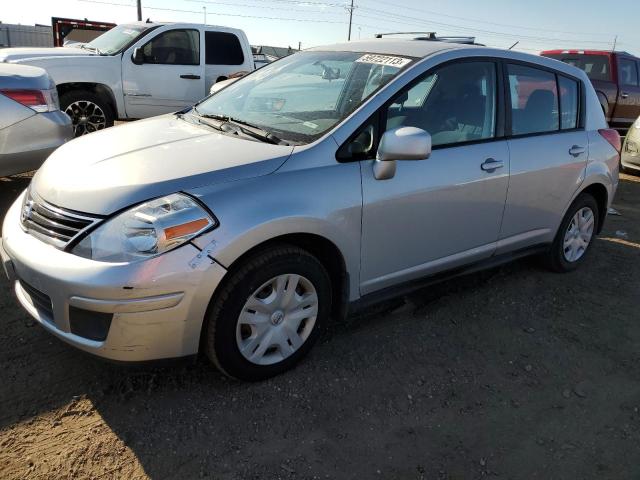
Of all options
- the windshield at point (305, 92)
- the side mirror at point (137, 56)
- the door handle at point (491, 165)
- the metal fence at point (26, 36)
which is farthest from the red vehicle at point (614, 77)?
the metal fence at point (26, 36)

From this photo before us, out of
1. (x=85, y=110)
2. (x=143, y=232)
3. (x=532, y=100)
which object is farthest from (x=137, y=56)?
(x=143, y=232)

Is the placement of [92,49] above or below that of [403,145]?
below

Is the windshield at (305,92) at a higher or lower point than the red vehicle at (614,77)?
higher

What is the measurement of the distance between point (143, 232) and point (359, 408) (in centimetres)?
132

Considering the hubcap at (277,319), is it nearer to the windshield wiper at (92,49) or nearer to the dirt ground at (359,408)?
the dirt ground at (359,408)

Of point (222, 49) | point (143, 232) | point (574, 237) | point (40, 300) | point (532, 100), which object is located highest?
point (532, 100)

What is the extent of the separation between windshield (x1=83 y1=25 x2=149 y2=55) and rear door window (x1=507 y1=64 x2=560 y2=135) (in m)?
6.13

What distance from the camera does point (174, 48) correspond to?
327 inches

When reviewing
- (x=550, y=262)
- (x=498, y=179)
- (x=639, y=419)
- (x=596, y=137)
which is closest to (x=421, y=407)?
(x=639, y=419)

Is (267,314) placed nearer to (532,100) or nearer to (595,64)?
(532,100)

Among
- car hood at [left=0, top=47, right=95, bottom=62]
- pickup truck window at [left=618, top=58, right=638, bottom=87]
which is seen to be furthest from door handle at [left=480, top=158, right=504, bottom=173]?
pickup truck window at [left=618, top=58, right=638, bottom=87]

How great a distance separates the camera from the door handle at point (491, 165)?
3.40 metres

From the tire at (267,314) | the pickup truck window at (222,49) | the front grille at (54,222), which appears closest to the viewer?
the front grille at (54,222)

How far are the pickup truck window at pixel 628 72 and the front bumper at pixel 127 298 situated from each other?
10.9 metres
